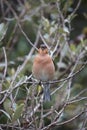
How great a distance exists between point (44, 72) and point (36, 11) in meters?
1.60

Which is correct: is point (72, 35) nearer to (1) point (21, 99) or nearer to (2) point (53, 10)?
(2) point (53, 10)

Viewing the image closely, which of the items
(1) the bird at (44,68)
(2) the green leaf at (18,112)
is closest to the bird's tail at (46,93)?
(1) the bird at (44,68)

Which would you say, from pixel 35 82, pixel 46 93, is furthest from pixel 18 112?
pixel 46 93

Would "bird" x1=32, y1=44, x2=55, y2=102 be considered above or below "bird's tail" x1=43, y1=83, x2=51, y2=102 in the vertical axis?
above

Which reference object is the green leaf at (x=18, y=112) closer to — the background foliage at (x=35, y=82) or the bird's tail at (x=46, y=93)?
the background foliage at (x=35, y=82)

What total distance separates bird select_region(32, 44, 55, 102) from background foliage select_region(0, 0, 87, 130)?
0.04 metres

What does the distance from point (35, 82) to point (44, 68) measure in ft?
0.83

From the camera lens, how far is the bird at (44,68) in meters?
2.89

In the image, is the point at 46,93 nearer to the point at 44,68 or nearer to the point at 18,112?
the point at 44,68

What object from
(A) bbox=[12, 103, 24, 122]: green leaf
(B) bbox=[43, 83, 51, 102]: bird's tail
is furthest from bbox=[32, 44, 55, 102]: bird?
(A) bbox=[12, 103, 24, 122]: green leaf

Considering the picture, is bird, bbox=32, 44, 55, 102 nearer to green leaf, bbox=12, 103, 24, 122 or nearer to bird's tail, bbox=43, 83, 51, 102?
bird's tail, bbox=43, 83, 51, 102

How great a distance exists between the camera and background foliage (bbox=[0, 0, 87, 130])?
2545mm

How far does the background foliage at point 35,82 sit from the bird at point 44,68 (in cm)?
4

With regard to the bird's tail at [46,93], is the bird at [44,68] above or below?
above
